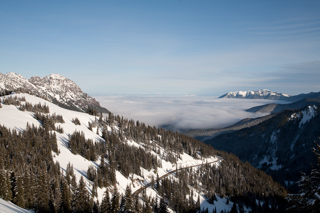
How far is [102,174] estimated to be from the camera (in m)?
113

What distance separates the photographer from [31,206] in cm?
6112

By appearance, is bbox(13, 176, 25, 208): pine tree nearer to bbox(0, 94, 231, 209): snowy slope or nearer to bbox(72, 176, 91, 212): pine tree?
bbox(72, 176, 91, 212): pine tree

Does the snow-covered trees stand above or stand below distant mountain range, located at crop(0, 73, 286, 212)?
above

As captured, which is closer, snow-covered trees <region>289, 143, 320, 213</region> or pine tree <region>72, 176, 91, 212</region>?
snow-covered trees <region>289, 143, 320, 213</region>

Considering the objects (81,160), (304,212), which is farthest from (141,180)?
(304,212)

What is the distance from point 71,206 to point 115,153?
7140 cm

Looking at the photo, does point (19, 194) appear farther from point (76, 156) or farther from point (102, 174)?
point (76, 156)

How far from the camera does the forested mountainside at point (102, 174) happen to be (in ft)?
225

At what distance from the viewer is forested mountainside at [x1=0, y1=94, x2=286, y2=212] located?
68688 millimetres

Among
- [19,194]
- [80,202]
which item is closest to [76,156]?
[80,202]

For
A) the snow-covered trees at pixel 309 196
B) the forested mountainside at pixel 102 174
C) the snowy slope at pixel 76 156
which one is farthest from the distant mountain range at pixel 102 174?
the snow-covered trees at pixel 309 196

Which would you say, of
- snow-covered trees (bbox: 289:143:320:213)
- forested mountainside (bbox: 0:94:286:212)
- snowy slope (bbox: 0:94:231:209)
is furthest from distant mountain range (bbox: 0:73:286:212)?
snow-covered trees (bbox: 289:143:320:213)

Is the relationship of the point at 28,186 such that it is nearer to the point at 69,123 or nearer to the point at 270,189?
the point at 69,123

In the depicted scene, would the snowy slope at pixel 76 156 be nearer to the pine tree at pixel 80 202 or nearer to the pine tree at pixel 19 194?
the pine tree at pixel 80 202
